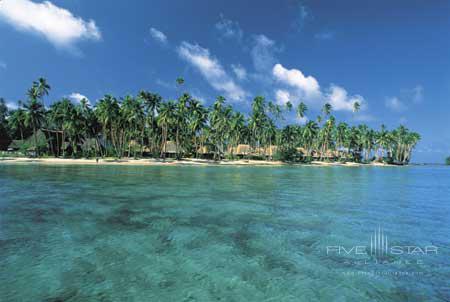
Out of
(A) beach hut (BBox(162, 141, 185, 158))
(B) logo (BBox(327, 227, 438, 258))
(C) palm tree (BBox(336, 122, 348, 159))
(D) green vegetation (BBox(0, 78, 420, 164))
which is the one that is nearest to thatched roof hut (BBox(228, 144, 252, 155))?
(D) green vegetation (BBox(0, 78, 420, 164))

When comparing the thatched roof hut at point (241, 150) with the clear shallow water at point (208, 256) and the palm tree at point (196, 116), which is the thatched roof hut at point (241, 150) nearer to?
the palm tree at point (196, 116)

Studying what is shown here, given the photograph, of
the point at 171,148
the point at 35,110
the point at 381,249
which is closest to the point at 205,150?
the point at 171,148

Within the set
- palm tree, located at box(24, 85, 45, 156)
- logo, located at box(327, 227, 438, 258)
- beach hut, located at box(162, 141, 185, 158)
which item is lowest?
logo, located at box(327, 227, 438, 258)

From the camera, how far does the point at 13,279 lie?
466cm

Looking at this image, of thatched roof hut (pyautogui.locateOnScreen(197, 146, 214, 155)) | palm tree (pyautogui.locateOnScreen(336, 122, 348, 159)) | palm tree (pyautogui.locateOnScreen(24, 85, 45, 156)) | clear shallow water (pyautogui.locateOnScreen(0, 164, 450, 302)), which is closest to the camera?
clear shallow water (pyautogui.locateOnScreen(0, 164, 450, 302))

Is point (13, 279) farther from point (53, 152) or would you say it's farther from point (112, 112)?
point (53, 152)

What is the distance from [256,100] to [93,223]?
72.8 m

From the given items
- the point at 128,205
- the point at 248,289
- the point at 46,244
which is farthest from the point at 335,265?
the point at 128,205

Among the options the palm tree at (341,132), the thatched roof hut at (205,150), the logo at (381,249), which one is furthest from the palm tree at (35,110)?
the palm tree at (341,132)

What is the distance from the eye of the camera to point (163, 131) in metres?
63.6

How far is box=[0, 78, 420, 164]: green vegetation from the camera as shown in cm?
5491

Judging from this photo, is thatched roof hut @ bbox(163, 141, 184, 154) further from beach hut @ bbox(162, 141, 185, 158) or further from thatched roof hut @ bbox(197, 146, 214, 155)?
thatched roof hut @ bbox(197, 146, 214, 155)

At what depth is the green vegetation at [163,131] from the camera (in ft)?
180

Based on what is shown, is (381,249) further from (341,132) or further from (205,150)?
(341,132)
